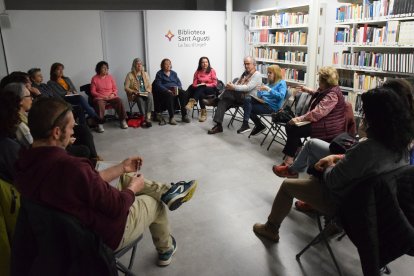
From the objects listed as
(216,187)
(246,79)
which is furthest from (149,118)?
(216,187)

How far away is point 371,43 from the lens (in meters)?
4.39

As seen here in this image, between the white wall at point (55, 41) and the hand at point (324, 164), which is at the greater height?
the white wall at point (55, 41)

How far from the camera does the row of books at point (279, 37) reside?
584cm

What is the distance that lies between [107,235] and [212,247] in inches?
43.6

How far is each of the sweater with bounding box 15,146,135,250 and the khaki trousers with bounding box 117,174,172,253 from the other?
276 mm

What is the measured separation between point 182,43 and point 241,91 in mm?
2300

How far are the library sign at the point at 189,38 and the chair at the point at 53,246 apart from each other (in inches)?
239

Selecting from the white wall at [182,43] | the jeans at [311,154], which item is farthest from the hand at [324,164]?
the white wall at [182,43]

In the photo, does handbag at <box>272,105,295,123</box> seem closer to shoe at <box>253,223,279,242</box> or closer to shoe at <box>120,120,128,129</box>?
shoe at <box>253,223,279,242</box>

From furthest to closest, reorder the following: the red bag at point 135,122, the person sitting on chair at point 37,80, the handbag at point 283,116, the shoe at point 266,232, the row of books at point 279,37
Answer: the red bag at point 135,122
the row of books at point 279,37
the person sitting on chair at point 37,80
the handbag at point 283,116
the shoe at point 266,232

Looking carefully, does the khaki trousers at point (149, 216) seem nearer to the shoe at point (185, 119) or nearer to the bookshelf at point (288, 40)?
Result: the shoe at point (185, 119)

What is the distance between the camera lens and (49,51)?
20.5 feet

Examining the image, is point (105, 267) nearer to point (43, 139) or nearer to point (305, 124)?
point (43, 139)

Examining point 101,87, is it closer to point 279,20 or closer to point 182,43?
point 182,43
